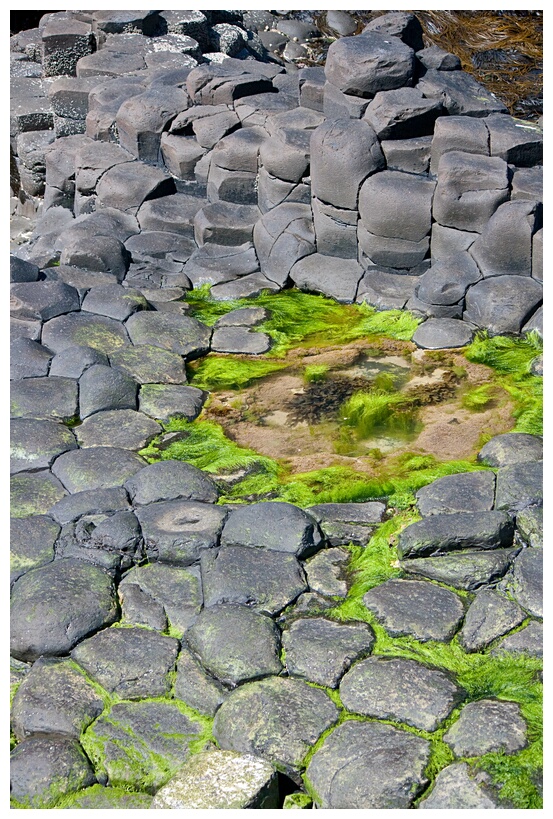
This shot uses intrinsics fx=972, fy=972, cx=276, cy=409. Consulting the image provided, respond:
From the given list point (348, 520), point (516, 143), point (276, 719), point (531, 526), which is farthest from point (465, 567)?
point (516, 143)

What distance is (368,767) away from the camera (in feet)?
13.2

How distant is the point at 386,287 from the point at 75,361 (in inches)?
109

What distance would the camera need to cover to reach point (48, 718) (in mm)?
4410

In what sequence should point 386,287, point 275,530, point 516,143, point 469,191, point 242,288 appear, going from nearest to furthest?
1. point 275,530
2. point 469,191
3. point 516,143
4. point 386,287
5. point 242,288

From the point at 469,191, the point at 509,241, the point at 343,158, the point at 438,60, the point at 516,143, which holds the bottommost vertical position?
the point at 509,241

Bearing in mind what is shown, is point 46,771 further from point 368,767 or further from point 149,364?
point 149,364

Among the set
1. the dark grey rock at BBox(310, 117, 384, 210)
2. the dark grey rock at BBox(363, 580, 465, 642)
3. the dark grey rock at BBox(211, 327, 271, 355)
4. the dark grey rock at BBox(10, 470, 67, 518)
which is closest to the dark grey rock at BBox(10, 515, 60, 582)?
the dark grey rock at BBox(10, 470, 67, 518)

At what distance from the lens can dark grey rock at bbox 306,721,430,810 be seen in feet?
12.9

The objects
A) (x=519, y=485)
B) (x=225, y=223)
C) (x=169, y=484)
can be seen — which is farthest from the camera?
(x=225, y=223)

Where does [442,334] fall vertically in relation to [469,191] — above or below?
below

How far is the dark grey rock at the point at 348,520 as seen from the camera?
5.47m

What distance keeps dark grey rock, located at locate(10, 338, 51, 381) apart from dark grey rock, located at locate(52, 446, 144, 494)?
114 centimetres

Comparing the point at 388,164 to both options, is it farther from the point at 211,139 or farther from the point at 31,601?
the point at 31,601

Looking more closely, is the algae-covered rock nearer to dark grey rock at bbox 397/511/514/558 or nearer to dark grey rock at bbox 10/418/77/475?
dark grey rock at bbox 397/511/514/558
